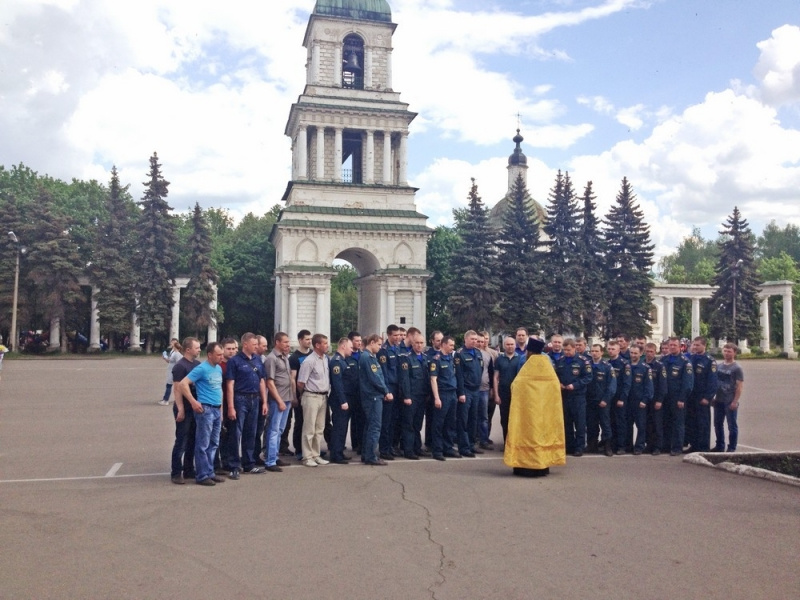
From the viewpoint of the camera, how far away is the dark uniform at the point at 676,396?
11.0 meters

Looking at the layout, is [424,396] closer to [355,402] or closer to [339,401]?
[355,402]

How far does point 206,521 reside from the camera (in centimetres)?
675

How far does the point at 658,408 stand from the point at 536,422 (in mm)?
3075

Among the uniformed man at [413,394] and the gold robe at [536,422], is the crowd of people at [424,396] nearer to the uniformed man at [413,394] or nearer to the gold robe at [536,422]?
the uniformed man at [413,394]

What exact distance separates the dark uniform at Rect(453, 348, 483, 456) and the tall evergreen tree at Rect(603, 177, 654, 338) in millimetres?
37287

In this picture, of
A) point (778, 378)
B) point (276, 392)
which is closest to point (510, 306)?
point (778, 378)

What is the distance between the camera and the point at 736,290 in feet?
169

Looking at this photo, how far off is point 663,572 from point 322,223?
41.8m

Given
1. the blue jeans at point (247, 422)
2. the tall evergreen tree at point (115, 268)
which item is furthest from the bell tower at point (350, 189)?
the blue jeans at point (247, 422)

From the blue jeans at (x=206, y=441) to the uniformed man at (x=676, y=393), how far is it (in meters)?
6.67

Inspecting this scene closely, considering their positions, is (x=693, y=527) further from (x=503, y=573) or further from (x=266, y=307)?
(x=266, y=307)

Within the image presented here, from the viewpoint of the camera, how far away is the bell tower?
46.0m

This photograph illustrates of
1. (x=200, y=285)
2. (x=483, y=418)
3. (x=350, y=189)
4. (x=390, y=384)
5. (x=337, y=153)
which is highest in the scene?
(x=337, y=153)

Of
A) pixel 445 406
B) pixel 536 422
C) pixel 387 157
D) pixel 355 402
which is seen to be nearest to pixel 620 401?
pixel 536 422
